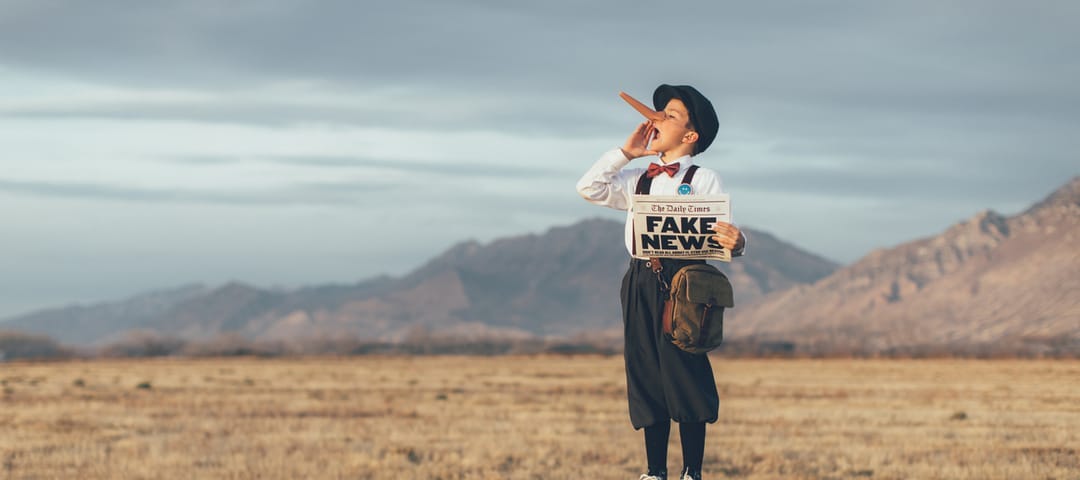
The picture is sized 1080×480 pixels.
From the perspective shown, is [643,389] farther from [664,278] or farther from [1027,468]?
[1027,468]

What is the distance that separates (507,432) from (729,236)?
23.3 m

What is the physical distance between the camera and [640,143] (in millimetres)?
8297

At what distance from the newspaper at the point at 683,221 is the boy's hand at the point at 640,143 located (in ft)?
1.82

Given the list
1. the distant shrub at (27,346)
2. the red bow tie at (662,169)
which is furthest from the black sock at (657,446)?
the distant shrub at (27,346)

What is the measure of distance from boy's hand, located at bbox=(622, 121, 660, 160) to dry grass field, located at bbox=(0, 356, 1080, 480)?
13646 mm

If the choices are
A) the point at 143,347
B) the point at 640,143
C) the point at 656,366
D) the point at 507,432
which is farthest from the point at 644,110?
the point at 143,347

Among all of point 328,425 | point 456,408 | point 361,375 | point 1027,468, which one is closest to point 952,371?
point 361,375

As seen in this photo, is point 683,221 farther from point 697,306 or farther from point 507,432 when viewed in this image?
point 507,432

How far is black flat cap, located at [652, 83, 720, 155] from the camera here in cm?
825

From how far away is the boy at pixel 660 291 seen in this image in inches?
321

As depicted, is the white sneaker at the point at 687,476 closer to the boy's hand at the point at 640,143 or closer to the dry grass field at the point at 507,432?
the boy's hand at the point at 640,143

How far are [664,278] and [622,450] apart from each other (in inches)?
721

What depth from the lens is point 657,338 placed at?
27.2ft

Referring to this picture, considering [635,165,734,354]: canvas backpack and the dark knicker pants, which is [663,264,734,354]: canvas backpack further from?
the dark knicker pants
